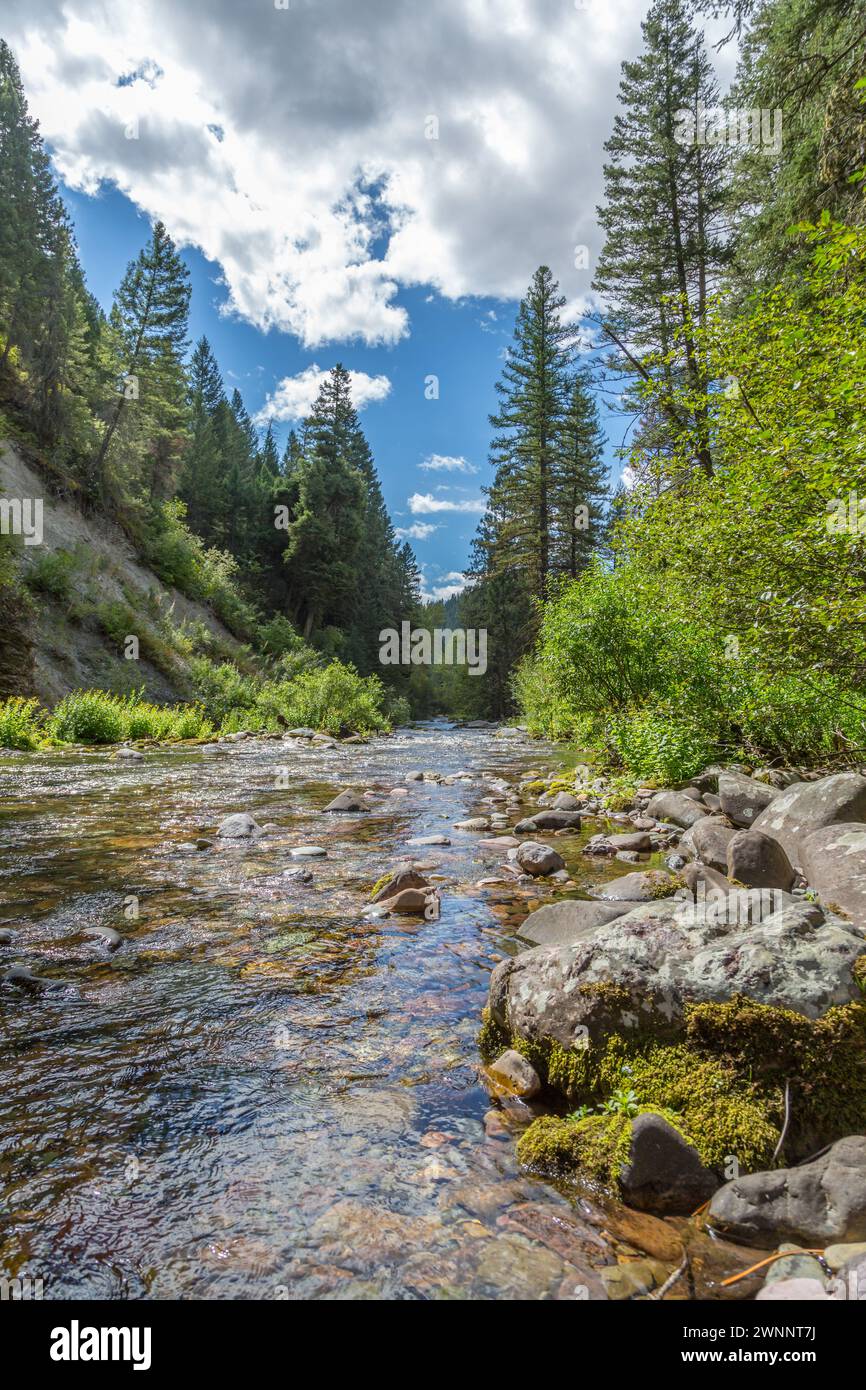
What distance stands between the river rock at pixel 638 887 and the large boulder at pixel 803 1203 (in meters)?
2.67

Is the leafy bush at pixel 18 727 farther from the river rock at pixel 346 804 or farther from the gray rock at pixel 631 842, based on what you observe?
the gray rock at pixel 631 842

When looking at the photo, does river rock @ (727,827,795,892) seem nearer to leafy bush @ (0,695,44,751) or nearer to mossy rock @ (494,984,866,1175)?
mossy rock @ (494,984,866,1175)

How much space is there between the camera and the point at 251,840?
743cm

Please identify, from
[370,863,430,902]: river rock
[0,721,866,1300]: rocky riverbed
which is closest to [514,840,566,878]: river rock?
[0,721,866,1300]: rocky riverbed

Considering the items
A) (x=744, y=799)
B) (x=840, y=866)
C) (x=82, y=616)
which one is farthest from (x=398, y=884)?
(x=82, y=616)

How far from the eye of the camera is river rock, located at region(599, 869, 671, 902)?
4.79 m

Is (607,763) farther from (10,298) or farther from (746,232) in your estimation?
(10,298)

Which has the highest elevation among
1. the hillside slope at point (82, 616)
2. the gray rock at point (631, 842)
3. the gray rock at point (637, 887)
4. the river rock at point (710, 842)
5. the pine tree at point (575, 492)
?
the pine tree at point (575, 492)

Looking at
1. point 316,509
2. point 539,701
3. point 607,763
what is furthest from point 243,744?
point 316,509

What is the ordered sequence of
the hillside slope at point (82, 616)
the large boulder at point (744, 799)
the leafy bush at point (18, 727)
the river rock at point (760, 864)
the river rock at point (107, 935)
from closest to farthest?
the river rock at point (107, 935) → the river rock at point (760, 864) → the large boulder at point (744, 799) → the leafy bush at point (18, 727) → the hillside slope at point (82, 616)

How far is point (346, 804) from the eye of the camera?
9844 mm

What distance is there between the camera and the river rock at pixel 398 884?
5.37 m

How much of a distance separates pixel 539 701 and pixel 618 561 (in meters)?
15.5

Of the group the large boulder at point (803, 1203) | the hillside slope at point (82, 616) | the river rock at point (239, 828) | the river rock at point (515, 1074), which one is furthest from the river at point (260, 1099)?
the hillside slope at point (82, 616)
